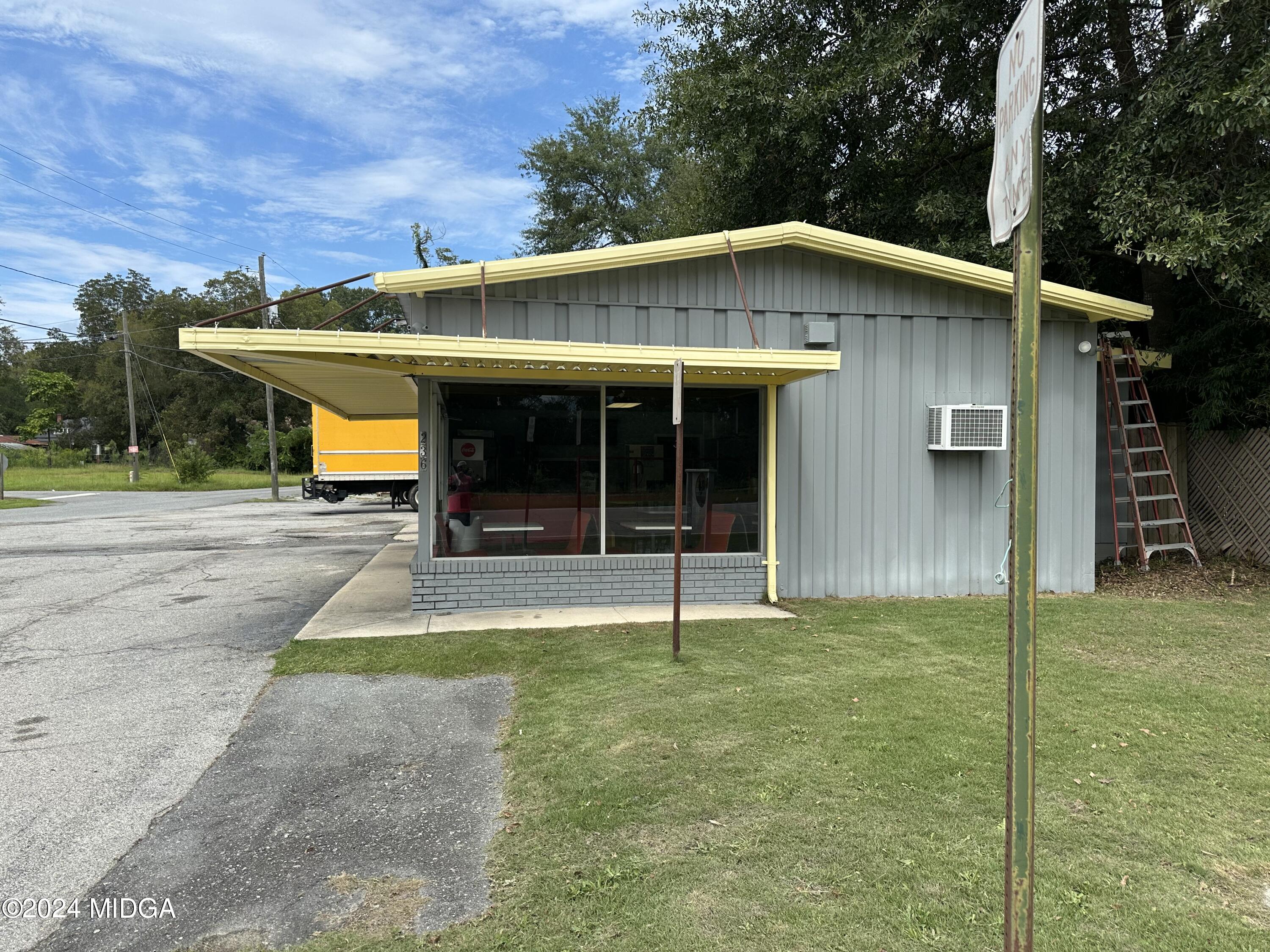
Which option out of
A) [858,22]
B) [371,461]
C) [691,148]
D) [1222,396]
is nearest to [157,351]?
[371,461]

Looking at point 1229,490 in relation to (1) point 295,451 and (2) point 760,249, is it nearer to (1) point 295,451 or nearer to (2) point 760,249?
(2) point 760,249

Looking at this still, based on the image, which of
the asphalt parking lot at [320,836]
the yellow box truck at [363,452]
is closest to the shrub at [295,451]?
the yellow box truck at [363,452]

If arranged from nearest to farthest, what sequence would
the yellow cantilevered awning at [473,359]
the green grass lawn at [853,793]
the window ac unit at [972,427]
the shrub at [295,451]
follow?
the green grass lawn at [853,793], the yellow cantilevered awning at [473,359], the window ac unit at [972,427], the shrub at [295,451]

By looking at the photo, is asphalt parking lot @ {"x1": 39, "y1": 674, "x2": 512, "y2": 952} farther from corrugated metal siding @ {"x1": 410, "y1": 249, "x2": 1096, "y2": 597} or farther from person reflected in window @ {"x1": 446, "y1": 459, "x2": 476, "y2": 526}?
corrugated metal siding @ {"x1": 410, "y1": 249, "x2": 1096, "y2": 597}

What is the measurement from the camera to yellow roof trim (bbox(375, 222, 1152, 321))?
7281 mm

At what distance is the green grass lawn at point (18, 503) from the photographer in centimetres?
2273

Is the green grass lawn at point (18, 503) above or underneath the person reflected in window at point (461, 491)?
underneath

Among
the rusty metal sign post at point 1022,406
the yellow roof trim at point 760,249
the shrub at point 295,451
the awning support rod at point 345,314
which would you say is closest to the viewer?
the rusty metal sign post at point 1022,406

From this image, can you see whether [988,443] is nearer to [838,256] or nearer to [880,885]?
[838,256]

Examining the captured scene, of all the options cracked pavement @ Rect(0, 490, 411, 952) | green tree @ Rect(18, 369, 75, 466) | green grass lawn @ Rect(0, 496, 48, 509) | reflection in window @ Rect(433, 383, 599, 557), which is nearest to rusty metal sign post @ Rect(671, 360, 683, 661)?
reflection in window @ Rect(433, 383, 599, 557)

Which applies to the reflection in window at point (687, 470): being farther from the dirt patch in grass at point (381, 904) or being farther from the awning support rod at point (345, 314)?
the dirt patch in grass at point (381, 904)

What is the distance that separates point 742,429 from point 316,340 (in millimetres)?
4372

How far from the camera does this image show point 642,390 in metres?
7.99

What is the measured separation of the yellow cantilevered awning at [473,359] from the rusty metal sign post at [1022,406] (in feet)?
16.2
